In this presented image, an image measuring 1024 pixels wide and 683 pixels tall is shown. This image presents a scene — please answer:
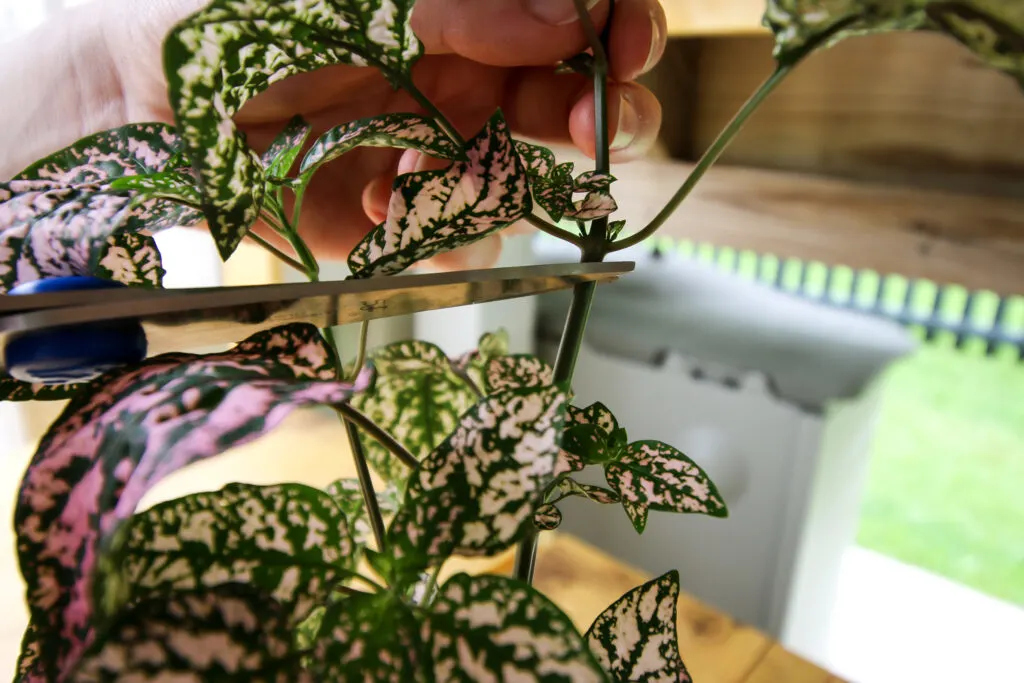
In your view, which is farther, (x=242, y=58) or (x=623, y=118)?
(x=623, y=118)

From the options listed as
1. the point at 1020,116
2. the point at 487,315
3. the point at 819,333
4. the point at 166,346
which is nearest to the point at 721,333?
the point at 819,333

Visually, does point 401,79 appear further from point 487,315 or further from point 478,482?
point 487,315

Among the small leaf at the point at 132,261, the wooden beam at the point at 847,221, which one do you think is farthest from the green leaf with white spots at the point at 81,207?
the wooden beam at the point at 847,221

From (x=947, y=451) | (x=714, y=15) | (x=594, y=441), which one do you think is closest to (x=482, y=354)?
(x=594, y=441)

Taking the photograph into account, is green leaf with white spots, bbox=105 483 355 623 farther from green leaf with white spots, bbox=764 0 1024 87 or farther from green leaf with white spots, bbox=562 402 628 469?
green leaf with white spots, bbox=764 0 1024 87

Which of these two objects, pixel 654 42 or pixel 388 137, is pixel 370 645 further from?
pixel 654 42

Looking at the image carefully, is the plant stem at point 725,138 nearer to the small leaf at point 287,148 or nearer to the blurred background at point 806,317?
the small leaf at point 287,148

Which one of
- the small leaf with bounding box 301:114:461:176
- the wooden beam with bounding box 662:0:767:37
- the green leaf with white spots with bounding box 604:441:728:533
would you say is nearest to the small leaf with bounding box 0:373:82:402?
the small leaf with bounding box 301:114:461:176
